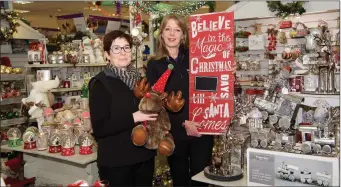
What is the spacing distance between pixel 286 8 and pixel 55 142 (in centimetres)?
372

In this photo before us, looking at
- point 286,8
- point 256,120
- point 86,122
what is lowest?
point 86,122

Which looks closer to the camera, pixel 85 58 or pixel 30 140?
pixel 30 140

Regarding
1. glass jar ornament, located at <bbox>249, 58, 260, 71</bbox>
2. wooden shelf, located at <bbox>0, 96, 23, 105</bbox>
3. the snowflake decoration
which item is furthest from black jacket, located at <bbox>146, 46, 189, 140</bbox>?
glass jar ornament, located at <bbox>249, 58, 260, 71</bbox>

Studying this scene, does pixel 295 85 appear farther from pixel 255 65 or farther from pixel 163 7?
pixel 255 65

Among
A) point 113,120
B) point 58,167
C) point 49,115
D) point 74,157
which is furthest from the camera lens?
point 49,115

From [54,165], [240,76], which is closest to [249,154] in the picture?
[54,165]

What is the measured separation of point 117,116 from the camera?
6.39ft

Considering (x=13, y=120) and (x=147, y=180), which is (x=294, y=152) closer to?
(x=147, y=180)

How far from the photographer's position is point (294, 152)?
6.44ft

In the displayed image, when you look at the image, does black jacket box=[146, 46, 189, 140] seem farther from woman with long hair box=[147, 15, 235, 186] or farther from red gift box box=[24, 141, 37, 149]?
red gift box box=[24, 141, 37, 149]

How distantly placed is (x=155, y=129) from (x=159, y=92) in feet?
0.73

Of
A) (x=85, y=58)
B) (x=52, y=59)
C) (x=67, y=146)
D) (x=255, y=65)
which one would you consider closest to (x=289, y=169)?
(x=67, y=146)

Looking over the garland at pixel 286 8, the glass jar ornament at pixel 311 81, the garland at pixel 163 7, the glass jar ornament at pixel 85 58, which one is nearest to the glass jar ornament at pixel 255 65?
the garland at pixel 286 8

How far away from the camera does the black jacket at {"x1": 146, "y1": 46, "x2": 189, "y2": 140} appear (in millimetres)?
2395
